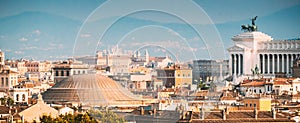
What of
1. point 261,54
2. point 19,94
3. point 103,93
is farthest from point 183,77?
point 261,54

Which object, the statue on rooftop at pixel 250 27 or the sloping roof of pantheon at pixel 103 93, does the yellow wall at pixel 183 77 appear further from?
the statue on rooftop at pixel 250 27

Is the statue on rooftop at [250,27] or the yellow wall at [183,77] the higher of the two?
the statue on rooftop at [250,27]

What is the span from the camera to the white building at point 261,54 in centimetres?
8138

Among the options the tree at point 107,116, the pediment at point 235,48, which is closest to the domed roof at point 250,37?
the pediment at point 235,48

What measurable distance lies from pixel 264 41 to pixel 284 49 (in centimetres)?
270

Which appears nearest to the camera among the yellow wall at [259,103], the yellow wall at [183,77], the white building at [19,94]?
the yellow wall at [183,77]

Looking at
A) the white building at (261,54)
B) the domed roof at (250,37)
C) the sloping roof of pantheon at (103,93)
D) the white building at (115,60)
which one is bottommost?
the sloping roof of pantheon at (103,93)

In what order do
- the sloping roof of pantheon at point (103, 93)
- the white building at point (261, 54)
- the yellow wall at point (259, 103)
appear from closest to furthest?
the sloping roof of pantheon at point (103, 93) → the yellow wall at point (259, 103) → the white building at point (261, 54)

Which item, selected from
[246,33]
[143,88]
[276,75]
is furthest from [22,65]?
[143,88]

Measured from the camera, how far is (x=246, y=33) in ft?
280

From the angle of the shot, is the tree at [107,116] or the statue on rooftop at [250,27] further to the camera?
the statue on rooftop at [250,27]

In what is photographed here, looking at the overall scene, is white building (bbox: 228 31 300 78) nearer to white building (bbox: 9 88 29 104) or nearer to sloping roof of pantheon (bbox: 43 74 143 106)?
white building (bbox: 9 88 29 104)

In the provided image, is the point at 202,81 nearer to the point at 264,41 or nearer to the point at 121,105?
the point at 121,105

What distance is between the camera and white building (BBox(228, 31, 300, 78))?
8138 centimetres
